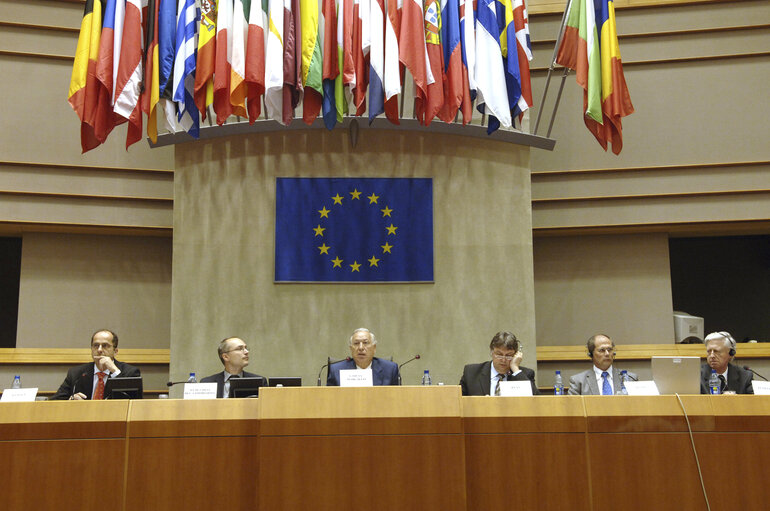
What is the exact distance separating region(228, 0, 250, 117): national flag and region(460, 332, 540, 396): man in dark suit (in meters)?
2.96

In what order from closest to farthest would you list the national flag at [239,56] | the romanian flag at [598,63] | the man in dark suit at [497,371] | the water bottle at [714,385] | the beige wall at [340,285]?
1. the water bottle at [714,385]
2. the man in dark suit at [497,371]
3. the national flag at [239,56]
4. the romanian flag at [598,63]
5. the beige wall at [340,285]

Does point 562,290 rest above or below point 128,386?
above

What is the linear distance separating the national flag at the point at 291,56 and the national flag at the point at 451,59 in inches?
52.3

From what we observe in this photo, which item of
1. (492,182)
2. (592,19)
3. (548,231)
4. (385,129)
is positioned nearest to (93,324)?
(385,129)

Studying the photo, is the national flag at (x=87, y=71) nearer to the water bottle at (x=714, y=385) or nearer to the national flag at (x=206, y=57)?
the national flag at (x=206, y=57)

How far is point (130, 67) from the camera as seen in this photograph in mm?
6539

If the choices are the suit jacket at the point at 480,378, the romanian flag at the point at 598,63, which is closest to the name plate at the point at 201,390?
the suit jacket at the point at 480,378

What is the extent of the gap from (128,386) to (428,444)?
2008 millimetres

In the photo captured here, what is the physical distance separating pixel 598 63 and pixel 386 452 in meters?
4.61

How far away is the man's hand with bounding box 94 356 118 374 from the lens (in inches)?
232

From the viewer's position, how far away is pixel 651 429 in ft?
13.6

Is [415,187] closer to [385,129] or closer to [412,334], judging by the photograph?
[385,129]

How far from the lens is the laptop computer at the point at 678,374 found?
14.9 ft

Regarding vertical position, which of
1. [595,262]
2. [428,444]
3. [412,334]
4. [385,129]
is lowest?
[428,444]
